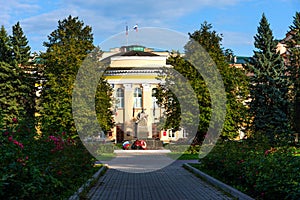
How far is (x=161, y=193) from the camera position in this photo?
1330 centimetres

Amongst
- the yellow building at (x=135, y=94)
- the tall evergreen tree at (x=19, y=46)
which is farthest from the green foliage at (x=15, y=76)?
the yellow building at (x=135, y=94)

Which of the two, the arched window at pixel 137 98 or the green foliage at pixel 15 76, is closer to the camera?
the green foliage at pixel 15 76

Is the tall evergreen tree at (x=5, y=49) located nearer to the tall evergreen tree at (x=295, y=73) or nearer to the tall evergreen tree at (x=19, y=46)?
the tall evergreen tree at (x=19, y=46)

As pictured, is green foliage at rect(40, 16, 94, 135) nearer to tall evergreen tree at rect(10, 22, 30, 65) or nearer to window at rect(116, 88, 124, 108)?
tall evergreen tree at rect(10, 22, 30, 65)

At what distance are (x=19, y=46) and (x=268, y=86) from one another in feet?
77.9

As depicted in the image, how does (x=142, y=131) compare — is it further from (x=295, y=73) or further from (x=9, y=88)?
(x=295, y=73)

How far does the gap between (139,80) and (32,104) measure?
37.1 feet

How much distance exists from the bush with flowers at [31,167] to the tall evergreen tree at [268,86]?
Result: 27003 millimetres

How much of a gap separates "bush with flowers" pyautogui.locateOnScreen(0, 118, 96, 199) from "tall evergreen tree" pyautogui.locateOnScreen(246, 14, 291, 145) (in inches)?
1063

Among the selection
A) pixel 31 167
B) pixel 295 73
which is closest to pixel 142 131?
pixel 295 73

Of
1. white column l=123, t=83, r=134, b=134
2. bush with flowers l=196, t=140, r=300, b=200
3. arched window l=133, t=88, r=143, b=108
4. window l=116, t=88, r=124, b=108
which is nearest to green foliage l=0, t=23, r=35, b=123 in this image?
window l=116, t=88, r=124, b=108

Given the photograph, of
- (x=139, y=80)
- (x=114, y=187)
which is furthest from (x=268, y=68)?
(x=114, y=187)

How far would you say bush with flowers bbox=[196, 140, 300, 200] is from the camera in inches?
392

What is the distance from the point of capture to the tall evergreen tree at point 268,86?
39.9m
